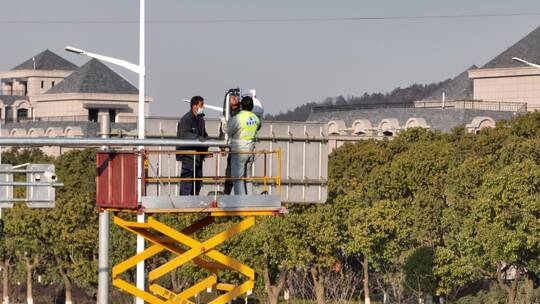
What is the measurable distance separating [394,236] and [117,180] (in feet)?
178

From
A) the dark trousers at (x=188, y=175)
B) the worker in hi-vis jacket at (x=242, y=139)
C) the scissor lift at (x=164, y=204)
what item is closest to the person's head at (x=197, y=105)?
the worker in hi-vis jacket at (x=242, y=139)

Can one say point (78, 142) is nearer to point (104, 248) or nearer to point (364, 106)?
point (104, 248)

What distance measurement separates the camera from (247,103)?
34250mm

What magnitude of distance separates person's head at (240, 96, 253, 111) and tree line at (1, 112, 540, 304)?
128 ft

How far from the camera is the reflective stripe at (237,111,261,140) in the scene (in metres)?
34.1

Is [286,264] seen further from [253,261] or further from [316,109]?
[316,109]

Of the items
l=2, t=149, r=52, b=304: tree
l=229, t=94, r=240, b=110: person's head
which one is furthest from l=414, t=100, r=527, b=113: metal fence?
l=229, t=94, r=240, b=110: person's head

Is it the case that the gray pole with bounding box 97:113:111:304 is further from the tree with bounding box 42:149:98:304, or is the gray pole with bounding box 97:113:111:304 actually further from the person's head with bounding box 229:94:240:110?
the tree with bounding box 42:149:98:304

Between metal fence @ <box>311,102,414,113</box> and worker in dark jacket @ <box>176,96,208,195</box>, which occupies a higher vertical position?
metal fence @ <box>311,102,414,113</box>

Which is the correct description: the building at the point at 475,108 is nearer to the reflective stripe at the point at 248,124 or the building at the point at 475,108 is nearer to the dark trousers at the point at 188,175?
the dark trousers at the point at 188,175

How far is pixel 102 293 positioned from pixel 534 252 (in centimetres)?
4342

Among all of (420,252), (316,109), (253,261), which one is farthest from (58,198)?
(316,109)

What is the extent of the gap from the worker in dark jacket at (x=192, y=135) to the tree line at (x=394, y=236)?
38663 millimetres

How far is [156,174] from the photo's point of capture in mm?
35812
